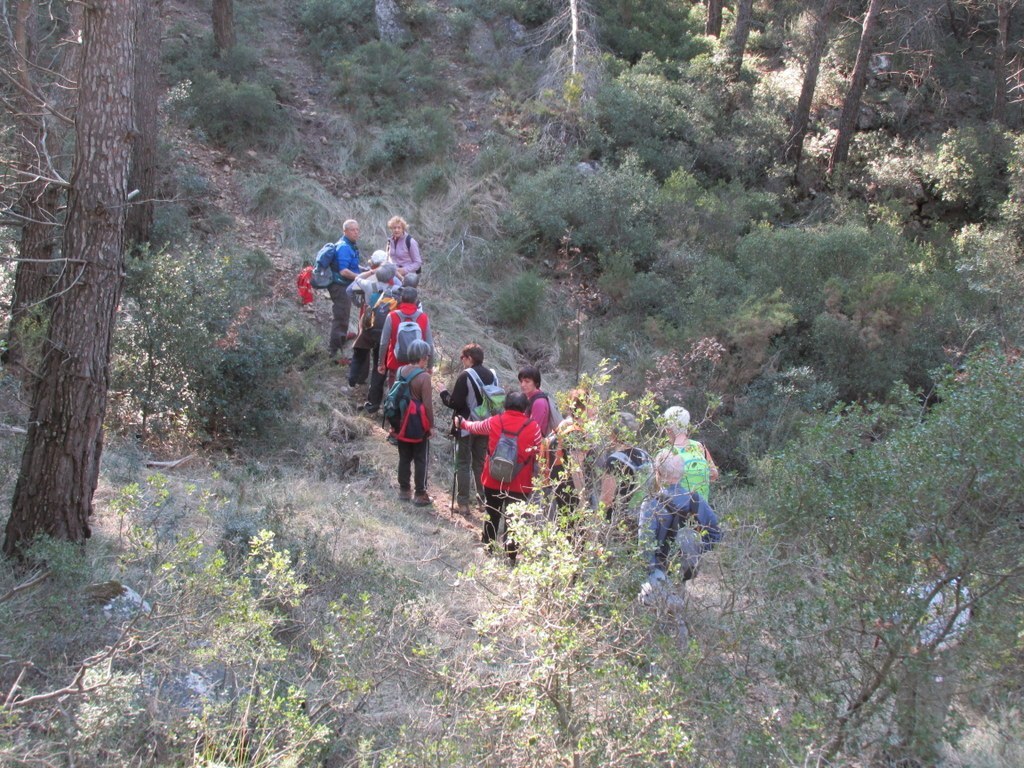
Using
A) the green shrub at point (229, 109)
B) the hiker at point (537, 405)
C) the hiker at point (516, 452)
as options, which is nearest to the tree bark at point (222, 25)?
the green shrub at point (229, 109)

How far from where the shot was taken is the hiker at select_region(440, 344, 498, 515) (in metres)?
7.50

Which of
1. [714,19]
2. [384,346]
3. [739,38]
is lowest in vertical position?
[384,346]

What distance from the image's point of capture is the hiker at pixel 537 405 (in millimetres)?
6605

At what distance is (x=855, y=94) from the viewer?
56.6 ft

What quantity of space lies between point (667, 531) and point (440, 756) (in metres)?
2.04

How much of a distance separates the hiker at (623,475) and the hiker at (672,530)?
95mm

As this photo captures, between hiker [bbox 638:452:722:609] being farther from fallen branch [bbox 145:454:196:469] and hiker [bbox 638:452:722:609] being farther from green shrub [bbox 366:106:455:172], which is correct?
green shrub [bbox 366:106:455:172]

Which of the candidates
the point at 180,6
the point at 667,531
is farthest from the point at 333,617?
the point at 180,6

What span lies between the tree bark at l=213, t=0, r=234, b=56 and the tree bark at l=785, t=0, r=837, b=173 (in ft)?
36.2

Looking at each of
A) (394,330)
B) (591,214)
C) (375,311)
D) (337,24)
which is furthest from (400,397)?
(337,24)

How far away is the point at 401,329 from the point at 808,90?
501 inches

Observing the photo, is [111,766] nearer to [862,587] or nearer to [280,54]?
[862,587]

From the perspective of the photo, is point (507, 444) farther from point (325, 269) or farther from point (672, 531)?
point (325, 269)

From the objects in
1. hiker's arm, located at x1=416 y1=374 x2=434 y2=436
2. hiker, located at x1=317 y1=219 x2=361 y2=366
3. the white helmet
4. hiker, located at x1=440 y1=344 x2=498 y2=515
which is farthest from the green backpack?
hiker, located at x1=317 y1=219 x2=361 y2=366
